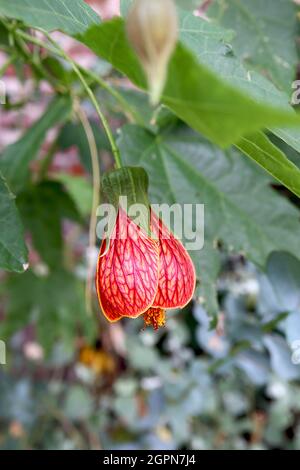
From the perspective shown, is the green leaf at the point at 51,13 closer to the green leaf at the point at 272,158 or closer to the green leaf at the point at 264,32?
the green leaf at the point at 272,158

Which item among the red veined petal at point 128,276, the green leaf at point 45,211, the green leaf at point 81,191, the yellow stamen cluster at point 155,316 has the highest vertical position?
the green leaf at point 81,191

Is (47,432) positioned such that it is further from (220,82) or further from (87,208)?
(220,82)

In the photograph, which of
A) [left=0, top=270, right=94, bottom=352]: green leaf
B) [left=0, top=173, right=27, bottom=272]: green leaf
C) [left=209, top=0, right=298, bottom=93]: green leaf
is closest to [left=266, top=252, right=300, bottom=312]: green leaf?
[left=209, top=0, right=298, bottom=93]: green leaf

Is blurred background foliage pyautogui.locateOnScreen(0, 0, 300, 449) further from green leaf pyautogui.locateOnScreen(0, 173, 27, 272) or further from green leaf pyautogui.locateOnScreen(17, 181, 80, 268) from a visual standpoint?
green leaf pyautogui.locateOnScreen(0, 173, 27, 272)

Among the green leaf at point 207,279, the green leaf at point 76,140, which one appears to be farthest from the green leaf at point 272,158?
the green leaf at point 76,140

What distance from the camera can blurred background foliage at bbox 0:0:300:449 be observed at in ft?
2.51

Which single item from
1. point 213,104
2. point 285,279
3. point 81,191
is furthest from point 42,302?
point 213,104

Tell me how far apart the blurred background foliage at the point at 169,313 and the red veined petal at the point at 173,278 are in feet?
0.46

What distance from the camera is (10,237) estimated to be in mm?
550

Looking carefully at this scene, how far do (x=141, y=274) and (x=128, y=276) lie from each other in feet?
0.03

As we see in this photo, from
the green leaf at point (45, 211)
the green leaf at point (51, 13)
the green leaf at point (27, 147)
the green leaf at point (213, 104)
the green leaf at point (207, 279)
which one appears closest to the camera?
the green leaf at point (213, 104)

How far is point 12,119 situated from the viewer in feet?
6.28

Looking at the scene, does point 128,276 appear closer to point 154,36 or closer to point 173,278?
point 173,278

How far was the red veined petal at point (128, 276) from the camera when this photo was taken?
52 cm
